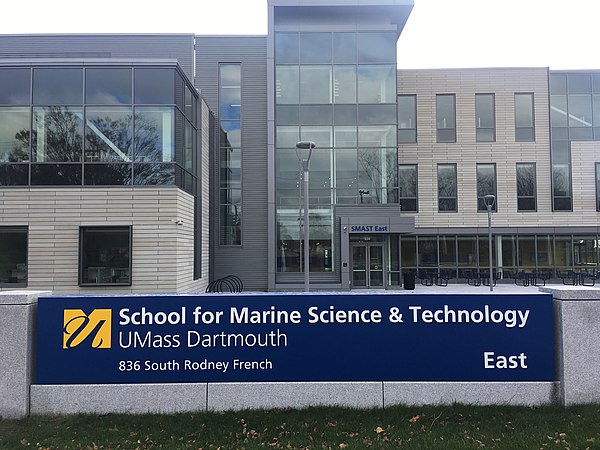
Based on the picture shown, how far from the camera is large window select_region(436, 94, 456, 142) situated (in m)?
26.5

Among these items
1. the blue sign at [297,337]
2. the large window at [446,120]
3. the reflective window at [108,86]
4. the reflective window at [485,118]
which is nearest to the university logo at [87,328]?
the blue sign at [297,337]

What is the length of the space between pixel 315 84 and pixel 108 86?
1069cm

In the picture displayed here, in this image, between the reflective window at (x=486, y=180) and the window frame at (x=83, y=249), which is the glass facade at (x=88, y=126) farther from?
the reflective window at (x=486, y=180)

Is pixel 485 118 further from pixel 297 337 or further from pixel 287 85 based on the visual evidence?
pixel 297 337

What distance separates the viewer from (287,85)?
22.4 m

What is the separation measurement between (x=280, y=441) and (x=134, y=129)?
41.3 ft

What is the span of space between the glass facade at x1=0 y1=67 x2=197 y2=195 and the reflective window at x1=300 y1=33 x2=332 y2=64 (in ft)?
30.6

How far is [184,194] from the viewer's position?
15.8m

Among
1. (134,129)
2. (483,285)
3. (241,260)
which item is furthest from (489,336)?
(483,285)

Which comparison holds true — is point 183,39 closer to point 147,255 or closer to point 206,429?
point 147,255

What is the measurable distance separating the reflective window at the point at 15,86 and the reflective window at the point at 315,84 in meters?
12.0

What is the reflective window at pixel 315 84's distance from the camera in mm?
22234

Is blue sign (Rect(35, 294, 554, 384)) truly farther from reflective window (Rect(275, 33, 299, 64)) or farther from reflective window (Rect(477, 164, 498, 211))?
reflective window (Rect(477, 164, 498, 211))

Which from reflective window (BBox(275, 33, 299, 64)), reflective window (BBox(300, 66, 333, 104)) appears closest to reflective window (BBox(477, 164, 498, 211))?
reflective window (BBox(300, 66, 333, 104))
